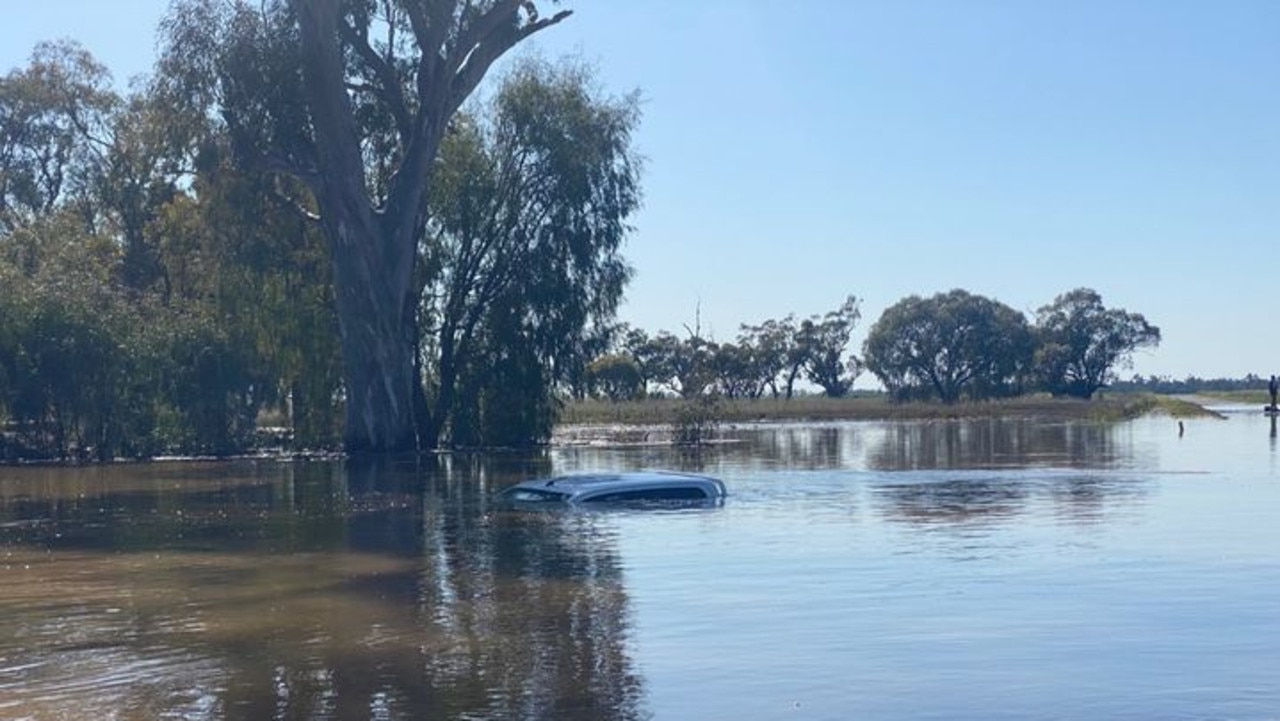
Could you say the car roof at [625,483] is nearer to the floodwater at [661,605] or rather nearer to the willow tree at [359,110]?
the floodwater at [661,605]

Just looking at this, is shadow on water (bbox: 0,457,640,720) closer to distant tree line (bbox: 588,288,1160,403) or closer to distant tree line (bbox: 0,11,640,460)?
distant tree line (bbox: 0,11,640,460)

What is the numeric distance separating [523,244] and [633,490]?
2876 centimetres

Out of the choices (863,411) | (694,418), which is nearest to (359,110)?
(694,418)

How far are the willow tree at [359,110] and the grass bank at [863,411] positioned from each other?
25.0m

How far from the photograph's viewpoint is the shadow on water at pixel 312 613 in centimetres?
1198

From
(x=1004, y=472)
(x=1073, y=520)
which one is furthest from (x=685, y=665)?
(x=1004, y=472)

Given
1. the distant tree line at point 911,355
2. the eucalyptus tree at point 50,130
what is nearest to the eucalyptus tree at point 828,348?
the distant tree line at point 911,355

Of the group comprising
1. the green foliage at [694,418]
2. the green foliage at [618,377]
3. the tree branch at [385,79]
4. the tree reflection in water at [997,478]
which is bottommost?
the tree reflection in water at [997,478]

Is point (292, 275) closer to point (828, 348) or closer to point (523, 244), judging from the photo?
point (523, 244)

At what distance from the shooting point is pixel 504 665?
13039 mm

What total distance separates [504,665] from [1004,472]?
82.4ft

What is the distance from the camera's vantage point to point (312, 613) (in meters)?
16.3

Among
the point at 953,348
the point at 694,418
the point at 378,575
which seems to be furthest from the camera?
the point at 953,348

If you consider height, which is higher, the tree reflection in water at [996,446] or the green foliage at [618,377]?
the green foliage at [618,377]
